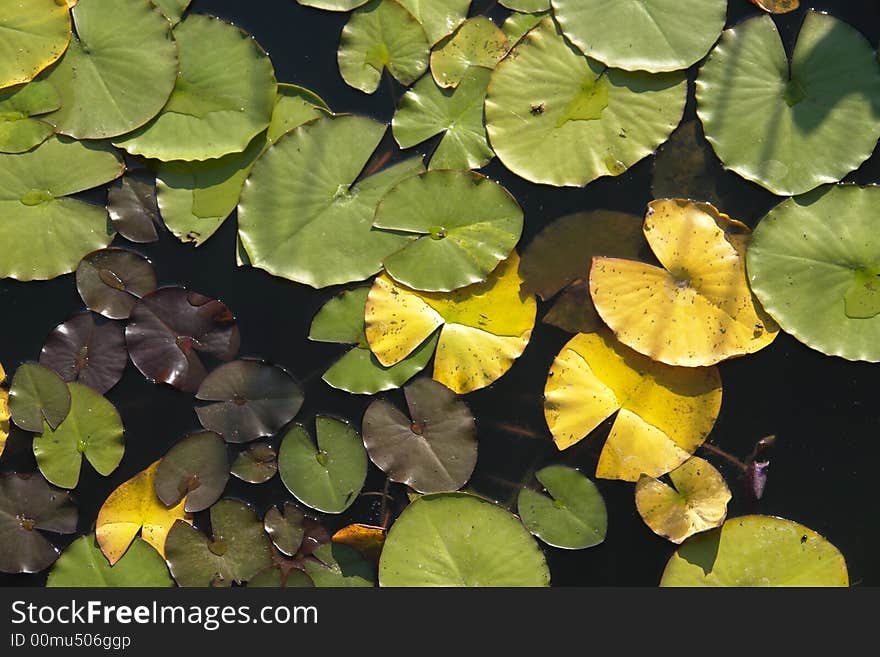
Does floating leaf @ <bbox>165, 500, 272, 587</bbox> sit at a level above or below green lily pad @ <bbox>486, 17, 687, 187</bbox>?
below

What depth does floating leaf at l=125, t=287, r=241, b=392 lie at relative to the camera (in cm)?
224

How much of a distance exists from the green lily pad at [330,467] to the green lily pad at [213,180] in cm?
70

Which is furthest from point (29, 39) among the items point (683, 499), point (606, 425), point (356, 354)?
point (683, 499)

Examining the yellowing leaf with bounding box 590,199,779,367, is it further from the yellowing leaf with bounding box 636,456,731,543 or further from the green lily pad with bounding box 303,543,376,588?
the green lily pad with bounding box 303,543,376,588

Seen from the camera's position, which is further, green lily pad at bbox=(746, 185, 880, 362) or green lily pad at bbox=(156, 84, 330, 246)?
green lily pad at bbox=(156, 84, 330, 246)

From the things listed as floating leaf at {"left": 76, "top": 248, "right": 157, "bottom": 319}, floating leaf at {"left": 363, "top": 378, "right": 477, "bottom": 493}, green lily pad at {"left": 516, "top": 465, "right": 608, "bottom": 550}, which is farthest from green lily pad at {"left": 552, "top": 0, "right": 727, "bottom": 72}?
floating leaf at {"left": 76, "top": 248, "right": 157, "bottom": 319}

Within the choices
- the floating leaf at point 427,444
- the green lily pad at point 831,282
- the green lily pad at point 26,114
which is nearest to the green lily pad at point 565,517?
the floating leaf at point 427,444

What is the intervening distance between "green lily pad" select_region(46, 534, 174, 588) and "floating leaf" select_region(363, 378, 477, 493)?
0.74 meters

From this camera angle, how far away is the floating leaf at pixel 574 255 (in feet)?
7.26

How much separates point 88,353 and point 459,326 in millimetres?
1153

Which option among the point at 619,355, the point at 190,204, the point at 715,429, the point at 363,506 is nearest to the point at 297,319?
the point at 190,204

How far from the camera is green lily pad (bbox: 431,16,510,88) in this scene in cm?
221

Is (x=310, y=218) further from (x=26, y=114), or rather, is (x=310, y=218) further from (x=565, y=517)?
(x=565, y=517)

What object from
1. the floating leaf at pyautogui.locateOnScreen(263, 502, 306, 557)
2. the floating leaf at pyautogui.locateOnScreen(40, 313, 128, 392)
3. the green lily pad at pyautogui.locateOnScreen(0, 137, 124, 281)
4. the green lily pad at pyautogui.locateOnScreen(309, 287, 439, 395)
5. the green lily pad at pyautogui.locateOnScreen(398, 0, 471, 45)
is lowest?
the floating leaf at pyautogui.locateOnScreen(263, 502, 306, 557)
